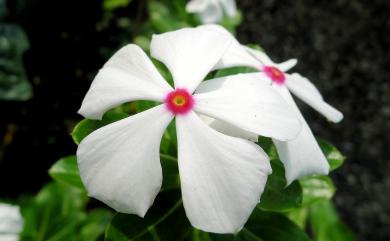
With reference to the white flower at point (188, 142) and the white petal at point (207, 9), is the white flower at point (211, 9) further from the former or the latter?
the white flower at point (188, 142)

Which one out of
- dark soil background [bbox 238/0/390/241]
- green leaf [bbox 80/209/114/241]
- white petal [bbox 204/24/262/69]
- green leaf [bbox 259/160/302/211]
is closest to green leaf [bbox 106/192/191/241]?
green leaf [bbox 259/160/302/211]

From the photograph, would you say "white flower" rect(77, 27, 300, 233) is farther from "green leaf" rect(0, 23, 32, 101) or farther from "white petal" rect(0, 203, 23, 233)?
"green leaf" rect(0, 23, 32, 101)

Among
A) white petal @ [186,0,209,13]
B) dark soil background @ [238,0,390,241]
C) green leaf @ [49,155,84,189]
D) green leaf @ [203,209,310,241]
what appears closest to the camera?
green leaf @ [203,209,310,241]

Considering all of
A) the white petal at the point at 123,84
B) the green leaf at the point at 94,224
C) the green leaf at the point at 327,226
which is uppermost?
the white petal at the point at 123,84

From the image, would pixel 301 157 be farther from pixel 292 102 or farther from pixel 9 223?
pixel 9 223

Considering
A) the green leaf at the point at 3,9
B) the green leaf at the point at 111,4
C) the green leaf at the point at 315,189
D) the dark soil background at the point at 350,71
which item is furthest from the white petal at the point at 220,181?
the dark soil background at the point at 350,71

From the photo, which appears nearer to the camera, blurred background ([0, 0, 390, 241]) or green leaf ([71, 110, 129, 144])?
green leaf ([71, 110, 129, 144])
